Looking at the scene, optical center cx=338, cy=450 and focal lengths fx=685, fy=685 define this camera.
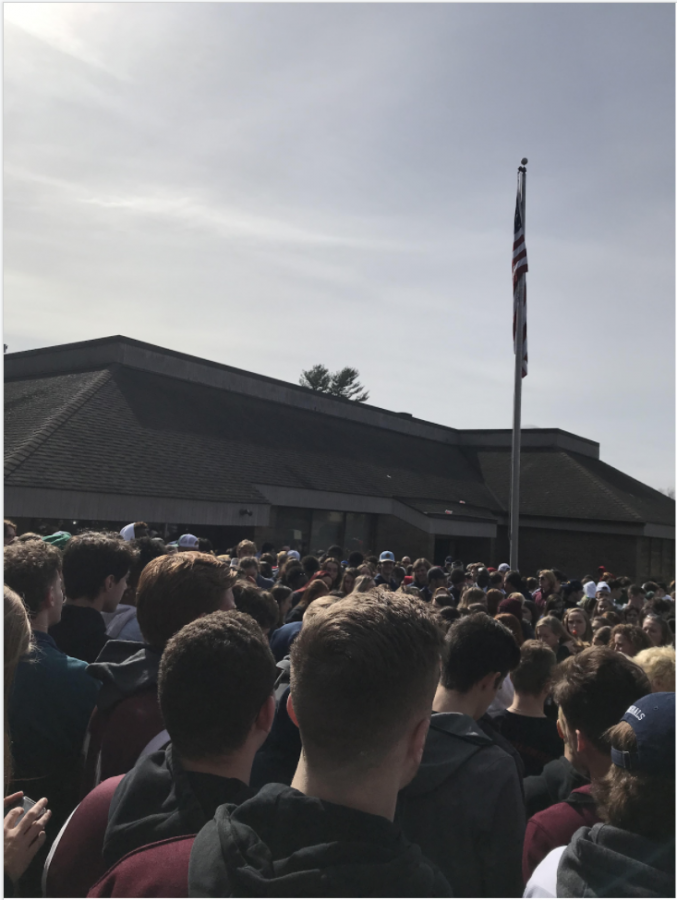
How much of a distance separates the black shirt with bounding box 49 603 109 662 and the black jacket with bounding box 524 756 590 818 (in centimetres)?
244

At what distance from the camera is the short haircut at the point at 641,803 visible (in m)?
Result: 1.95

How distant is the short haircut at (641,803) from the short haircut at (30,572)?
2775mm

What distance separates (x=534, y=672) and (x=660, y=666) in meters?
0.73

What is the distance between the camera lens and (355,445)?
1262 inches

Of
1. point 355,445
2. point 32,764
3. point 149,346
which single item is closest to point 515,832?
point 32,764

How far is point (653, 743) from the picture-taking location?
2.00m

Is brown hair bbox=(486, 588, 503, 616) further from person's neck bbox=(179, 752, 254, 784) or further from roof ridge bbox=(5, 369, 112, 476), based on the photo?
roof ridge bbox=(5, 369, 112, 476)

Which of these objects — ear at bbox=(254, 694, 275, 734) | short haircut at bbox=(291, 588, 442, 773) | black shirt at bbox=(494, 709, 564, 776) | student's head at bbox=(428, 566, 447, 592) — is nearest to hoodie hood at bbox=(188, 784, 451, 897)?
short haircut at bbox=(291, 588, 442, 773)

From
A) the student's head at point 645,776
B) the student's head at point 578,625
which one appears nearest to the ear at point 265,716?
the student's head at point 645,776

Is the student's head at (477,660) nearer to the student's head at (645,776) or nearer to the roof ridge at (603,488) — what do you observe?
the student's head at (645,776)

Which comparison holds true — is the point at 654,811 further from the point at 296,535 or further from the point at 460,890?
the point at 296,535

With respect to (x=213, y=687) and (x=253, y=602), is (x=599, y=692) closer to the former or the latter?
(x=213, y=687)

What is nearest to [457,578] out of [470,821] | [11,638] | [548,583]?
[548,583]

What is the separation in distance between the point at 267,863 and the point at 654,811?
3.80 feet
